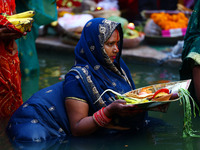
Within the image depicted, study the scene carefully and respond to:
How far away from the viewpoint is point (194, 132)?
3719 mm

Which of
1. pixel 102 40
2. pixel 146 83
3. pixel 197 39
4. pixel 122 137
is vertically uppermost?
pixel 102 40

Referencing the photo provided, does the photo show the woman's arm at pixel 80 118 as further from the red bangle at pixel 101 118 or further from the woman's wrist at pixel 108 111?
the woman's wrist at pixel 108 111

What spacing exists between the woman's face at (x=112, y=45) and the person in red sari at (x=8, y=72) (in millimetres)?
971

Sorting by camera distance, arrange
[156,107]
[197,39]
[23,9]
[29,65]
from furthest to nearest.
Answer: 1. [29,65]
2. [23,9]
3. [197,39]
4. [156,107]

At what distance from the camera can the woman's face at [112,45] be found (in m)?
3.44

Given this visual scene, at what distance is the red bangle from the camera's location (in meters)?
3.18

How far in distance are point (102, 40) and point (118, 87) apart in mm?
514

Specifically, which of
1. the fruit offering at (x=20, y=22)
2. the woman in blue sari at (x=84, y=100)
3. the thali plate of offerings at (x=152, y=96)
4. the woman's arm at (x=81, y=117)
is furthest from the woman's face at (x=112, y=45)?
the fruit offering at (x=20, y=22)

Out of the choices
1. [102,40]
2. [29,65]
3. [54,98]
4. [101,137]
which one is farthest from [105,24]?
[29,65]

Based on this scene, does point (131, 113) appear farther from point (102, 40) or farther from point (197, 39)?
point (197, 39)

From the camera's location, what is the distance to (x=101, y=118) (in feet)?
10.5

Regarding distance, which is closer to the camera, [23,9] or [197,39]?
[197,39]

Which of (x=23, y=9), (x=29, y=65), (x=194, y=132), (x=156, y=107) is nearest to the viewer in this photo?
(x=156, y=107)

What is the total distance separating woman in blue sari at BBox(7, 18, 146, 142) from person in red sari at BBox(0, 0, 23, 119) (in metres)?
0.44
